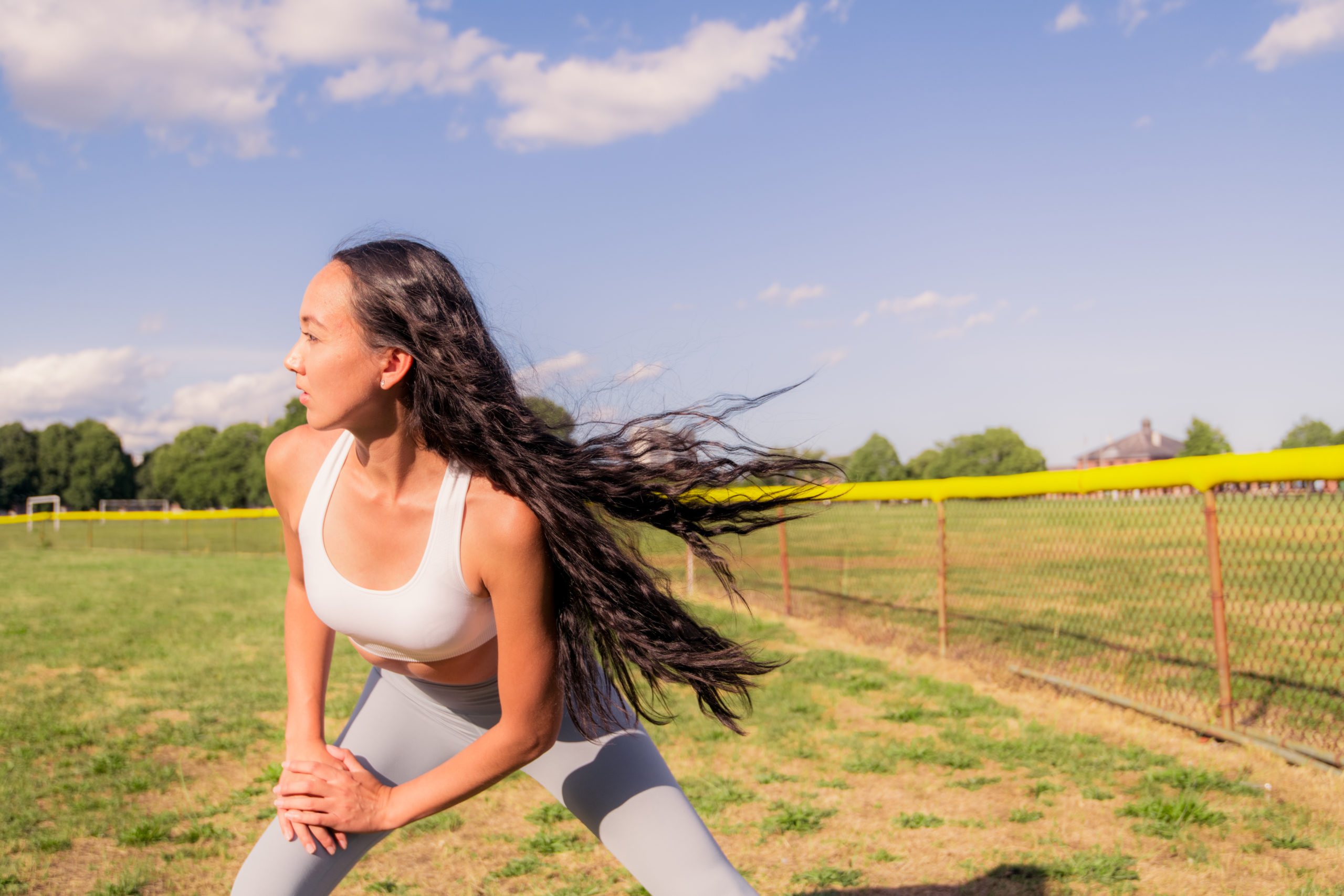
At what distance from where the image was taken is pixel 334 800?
6.16ft

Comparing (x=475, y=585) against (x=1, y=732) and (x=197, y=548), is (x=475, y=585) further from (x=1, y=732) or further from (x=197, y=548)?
(x=197, y=548)

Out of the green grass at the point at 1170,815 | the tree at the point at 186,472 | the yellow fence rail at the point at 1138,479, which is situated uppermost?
the tree at the point at 186,472

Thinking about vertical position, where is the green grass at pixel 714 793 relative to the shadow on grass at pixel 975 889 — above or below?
below

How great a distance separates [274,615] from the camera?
12.4 metres

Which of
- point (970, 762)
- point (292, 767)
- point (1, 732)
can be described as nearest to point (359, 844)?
point (292, 767)

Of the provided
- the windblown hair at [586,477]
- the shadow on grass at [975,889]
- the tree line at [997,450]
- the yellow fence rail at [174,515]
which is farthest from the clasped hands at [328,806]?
the tree line at [997,450]

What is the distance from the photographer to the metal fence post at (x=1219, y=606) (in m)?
5.13

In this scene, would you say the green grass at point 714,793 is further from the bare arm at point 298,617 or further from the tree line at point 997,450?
the tree line at point 997,450

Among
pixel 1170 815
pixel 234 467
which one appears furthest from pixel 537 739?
pixel 234 467

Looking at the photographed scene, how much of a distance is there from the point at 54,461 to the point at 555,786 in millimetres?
118143

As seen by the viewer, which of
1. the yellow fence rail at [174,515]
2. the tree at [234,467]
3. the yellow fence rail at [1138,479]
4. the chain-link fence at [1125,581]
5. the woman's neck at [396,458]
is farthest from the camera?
the tree at [234,467]

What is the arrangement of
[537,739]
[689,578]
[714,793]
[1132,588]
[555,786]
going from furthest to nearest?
[1132,588] → [689,578] → [714,793] → [555,786] → [537,739]

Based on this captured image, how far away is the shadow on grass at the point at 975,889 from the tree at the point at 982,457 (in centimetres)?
7975

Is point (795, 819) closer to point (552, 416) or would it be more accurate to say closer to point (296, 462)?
point (552, 416)
